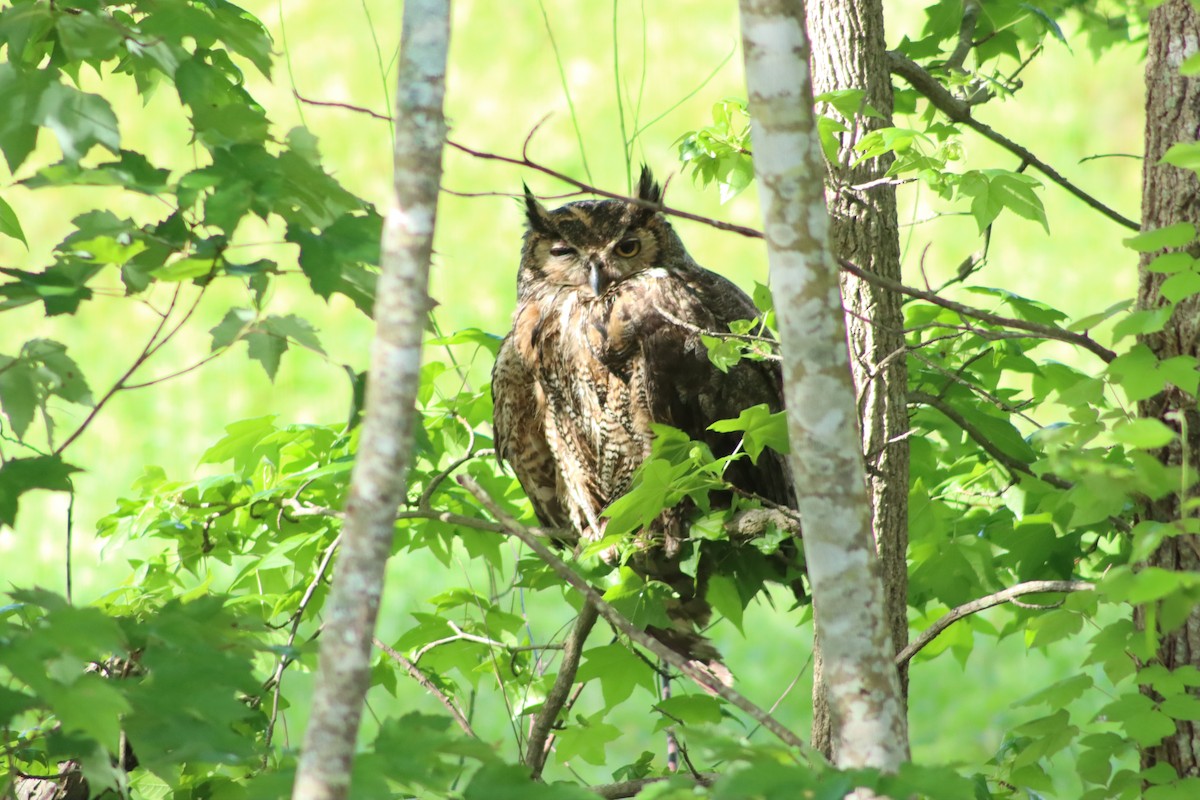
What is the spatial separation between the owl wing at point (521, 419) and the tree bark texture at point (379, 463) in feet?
5.28

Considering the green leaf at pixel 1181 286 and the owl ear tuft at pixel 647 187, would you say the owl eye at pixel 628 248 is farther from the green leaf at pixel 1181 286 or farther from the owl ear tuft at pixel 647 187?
the green leaf at pixel 1181 286

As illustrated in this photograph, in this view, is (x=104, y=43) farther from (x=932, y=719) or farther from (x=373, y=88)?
(x=373, y=88)

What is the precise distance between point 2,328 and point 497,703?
377cm

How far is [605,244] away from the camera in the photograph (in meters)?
2.92

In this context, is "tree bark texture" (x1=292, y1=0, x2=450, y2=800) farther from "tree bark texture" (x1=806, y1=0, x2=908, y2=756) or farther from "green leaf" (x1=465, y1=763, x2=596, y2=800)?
"tree bark texture" (x1=806, y1=0, x2=908, y2=756)

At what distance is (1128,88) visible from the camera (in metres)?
7.30

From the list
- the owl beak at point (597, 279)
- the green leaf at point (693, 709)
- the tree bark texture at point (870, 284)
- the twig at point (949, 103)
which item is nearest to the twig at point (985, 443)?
the tree bark texture at point (870, 284)

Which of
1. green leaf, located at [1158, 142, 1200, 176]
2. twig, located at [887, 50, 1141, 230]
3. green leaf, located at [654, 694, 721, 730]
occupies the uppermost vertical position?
twig, located at [887, 50, 1141, 230]

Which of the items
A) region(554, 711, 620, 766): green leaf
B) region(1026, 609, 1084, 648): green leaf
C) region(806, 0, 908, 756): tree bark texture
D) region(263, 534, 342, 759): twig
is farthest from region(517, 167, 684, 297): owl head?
region(1026, 609, 1084, 648): green leaf

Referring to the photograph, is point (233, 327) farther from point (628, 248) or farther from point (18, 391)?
point (628, 248)

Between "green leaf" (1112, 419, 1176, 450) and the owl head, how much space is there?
67.8 inches

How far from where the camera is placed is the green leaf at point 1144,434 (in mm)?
1147

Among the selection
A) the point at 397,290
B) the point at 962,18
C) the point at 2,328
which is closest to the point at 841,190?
the point at 962,18

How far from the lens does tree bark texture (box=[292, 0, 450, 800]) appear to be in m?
1.05
